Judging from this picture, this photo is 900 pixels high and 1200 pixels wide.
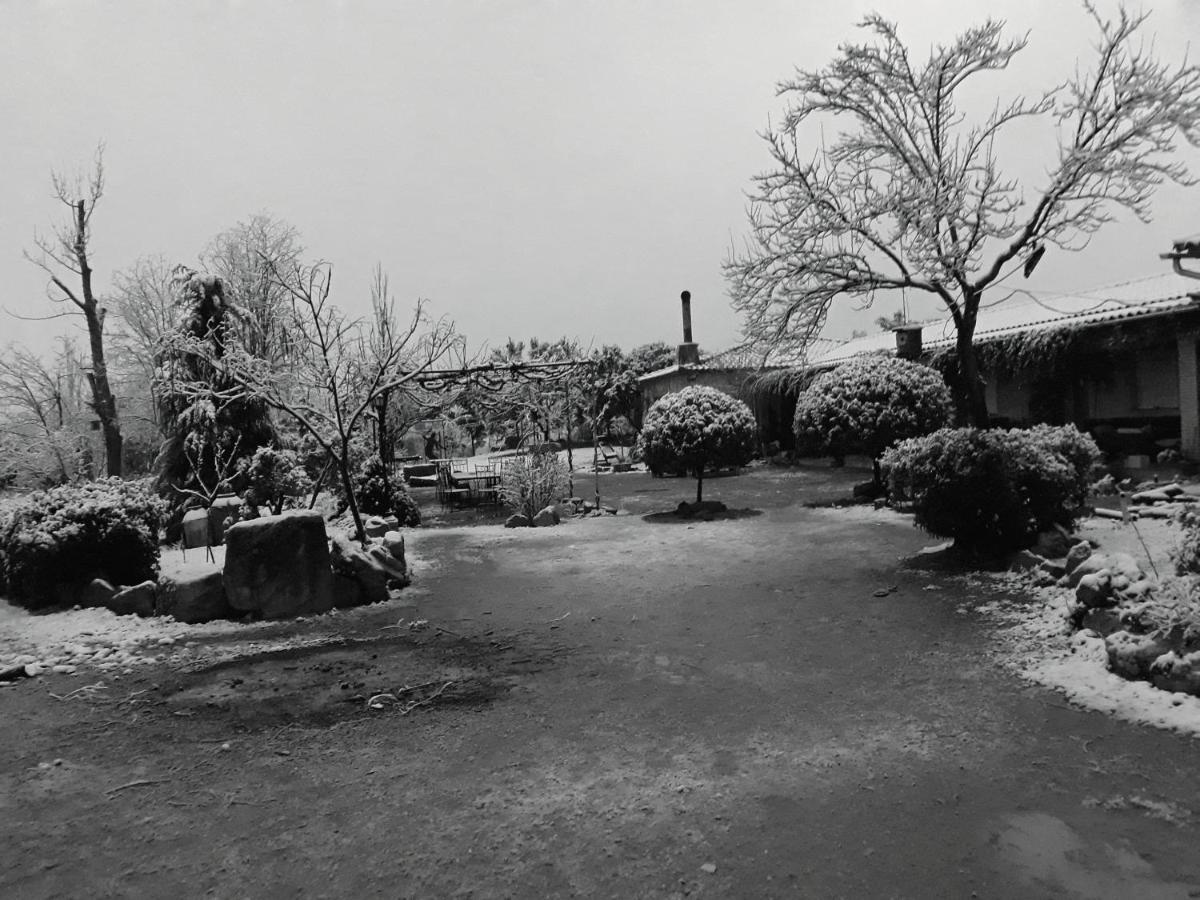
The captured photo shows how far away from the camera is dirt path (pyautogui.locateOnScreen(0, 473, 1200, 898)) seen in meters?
3.08

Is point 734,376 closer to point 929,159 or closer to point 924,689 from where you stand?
point 929,159

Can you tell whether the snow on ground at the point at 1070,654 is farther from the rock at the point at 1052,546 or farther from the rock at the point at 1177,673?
the rock at the point at 1052,546

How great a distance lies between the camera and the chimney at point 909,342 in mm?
19391

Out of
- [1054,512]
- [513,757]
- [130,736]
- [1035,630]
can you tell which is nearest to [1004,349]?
[1054,512]

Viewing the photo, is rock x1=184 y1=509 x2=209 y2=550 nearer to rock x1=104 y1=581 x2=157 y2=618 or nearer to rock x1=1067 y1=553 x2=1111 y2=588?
rock x1=104 y1=581 x2=157 y2=618

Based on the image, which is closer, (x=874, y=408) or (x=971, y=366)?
(x=971, y=366)

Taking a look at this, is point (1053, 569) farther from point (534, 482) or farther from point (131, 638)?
point (534, 482)

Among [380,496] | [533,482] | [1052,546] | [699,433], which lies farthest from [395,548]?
[1052,546]

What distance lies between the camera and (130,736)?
16.0ft

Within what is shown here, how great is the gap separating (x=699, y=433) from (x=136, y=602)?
9.04 meters

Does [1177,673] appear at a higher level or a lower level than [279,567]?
lower

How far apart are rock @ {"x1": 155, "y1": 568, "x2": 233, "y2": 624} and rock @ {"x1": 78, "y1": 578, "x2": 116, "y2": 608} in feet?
2.65

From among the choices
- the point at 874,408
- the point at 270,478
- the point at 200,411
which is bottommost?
the point at 270,478

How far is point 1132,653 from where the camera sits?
4762 mm
